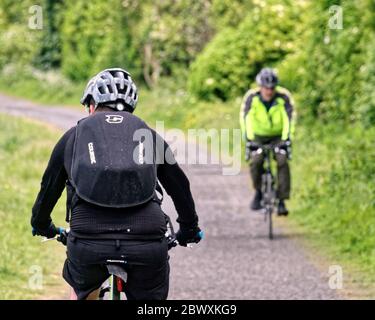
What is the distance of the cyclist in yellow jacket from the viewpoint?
12.1 m

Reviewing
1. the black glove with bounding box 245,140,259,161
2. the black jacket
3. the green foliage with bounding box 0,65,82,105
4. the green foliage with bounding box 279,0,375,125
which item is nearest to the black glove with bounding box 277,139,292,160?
the black glove with bounding box 245,140,259,161

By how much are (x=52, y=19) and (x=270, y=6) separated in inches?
907

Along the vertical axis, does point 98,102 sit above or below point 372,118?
below

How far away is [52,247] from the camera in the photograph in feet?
36.7

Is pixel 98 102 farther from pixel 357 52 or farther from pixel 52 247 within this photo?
pixel 357 52

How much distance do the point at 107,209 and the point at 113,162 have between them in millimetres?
246

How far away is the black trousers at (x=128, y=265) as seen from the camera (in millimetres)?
4844

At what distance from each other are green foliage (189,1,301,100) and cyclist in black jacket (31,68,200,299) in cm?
2038
